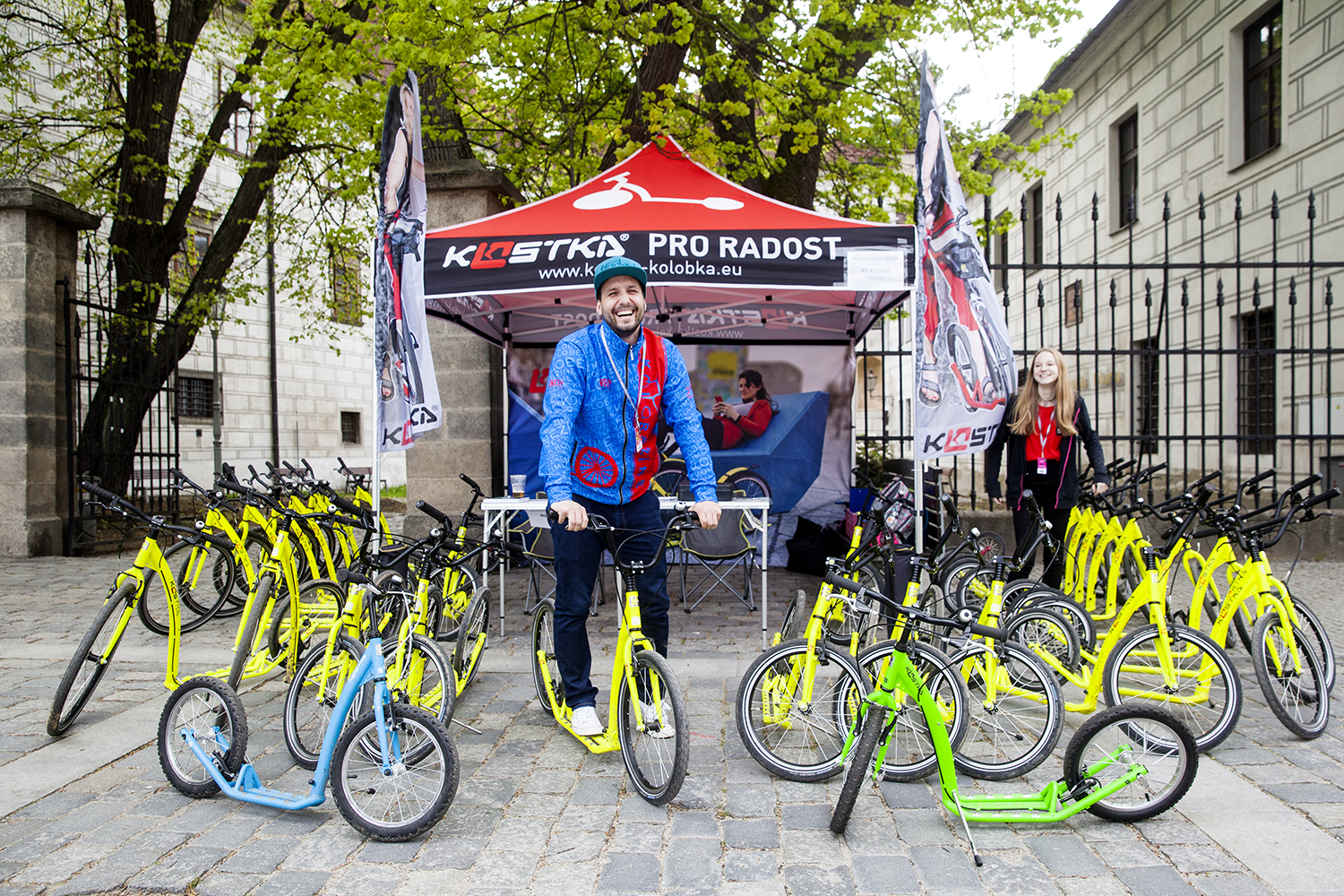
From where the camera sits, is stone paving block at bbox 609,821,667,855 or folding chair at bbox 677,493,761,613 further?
folding chair at bbox 677,493,761,613

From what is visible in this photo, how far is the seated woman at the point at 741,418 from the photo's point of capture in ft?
27.0

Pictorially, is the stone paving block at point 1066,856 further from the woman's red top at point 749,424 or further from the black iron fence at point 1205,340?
the woman's red top at point 749,424

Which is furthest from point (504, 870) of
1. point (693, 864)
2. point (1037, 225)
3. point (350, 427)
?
point (350, 427)

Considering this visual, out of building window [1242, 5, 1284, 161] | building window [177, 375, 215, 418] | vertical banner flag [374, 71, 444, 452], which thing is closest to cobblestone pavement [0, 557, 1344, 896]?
vertical banner flag [374, 71, 444, 452]

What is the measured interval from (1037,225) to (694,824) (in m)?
17.7

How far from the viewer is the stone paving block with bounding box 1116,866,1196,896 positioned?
2543 mm

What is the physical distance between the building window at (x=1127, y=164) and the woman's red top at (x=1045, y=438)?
10244 millimetres

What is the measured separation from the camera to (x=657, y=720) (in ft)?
10.2

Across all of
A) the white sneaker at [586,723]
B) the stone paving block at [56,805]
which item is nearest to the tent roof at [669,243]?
the white sneaker at [586,723]

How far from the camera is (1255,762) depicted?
11.6 feet

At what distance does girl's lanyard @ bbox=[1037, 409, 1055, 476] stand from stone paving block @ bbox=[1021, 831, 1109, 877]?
3331 millimetres

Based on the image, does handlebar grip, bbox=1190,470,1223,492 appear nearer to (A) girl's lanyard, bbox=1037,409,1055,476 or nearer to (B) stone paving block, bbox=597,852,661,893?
(A) girl's lanyard, bbox=1037,409,1055,476

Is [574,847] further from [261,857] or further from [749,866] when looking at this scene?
[261,857]

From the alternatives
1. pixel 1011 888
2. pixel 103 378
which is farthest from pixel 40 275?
pixel 1011 888
